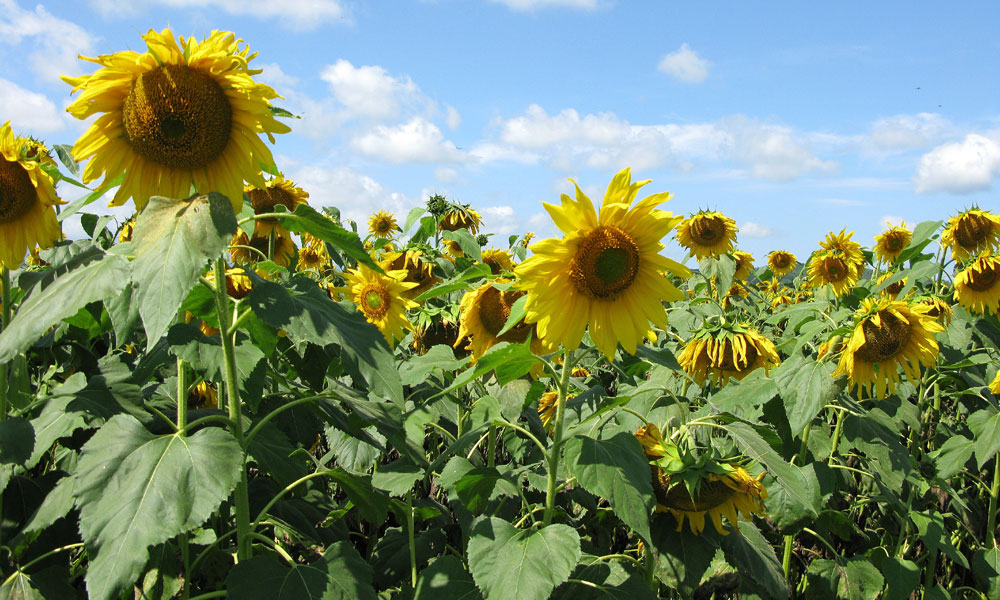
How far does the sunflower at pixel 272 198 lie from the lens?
357cm

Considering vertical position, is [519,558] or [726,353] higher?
[726,353]

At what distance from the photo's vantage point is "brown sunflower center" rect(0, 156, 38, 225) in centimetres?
208

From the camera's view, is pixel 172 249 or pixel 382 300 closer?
pixel 172 249

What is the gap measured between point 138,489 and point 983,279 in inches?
194

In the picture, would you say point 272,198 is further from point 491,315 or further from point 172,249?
point 172,249

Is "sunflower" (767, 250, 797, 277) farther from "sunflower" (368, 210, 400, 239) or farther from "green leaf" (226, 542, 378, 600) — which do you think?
"green leaf" (226, 542, 378, 600)

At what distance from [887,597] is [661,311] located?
2133mm

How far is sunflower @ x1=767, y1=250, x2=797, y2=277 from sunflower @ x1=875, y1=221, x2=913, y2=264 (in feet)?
6.58

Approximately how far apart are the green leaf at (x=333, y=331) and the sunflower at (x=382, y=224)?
549cm

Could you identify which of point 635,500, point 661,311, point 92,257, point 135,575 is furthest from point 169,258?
point 661,311

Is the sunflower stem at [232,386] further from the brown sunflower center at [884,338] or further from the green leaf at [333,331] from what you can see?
the brown sunflower center at [884,338]

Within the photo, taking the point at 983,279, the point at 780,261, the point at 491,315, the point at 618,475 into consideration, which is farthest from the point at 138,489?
the point at 780,261

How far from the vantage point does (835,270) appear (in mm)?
7488

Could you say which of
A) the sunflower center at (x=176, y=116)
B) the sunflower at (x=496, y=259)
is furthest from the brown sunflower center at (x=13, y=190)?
the sunflower at (x=496, y=259)
